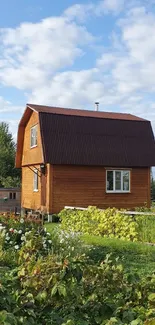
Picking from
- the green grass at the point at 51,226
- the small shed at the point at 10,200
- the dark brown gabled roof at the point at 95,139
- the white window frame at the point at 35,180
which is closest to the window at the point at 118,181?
the dark brown gabled roof at the point at 95,139

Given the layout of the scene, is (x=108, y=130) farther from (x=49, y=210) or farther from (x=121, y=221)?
(x=121, y=221)

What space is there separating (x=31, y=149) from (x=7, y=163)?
1468 cm

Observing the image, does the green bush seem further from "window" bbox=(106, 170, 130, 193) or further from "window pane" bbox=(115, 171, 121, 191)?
"window pane" bbox=(115, 171, 121, 191)

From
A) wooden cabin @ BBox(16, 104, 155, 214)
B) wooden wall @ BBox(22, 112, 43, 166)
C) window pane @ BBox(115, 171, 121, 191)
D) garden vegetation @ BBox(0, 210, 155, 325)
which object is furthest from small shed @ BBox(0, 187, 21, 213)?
garden vegetation @ BBox(0, 210, 155, 325)

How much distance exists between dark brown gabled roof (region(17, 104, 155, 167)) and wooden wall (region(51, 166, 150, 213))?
1.94ft

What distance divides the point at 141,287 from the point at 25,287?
2.96 feet

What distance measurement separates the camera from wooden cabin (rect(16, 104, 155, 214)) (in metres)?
19.9

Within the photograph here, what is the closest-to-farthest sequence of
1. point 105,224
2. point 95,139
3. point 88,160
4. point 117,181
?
point 105,224 < point 88,160 < point 95,139 < point 117,181

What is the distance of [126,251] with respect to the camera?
9570 millimetres

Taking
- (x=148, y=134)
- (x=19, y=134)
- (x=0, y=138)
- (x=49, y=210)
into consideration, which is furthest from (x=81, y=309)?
(x=0, y=138)

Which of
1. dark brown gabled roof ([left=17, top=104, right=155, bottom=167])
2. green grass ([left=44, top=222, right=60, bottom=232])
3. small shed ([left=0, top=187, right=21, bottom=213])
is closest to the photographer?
green grass ([left=44, top=222, right=60, bottom=232])

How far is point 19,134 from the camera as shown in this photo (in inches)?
1016

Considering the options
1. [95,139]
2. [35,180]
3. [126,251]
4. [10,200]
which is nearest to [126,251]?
[126,251]

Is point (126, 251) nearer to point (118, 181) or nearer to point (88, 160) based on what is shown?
point (88, 160)
